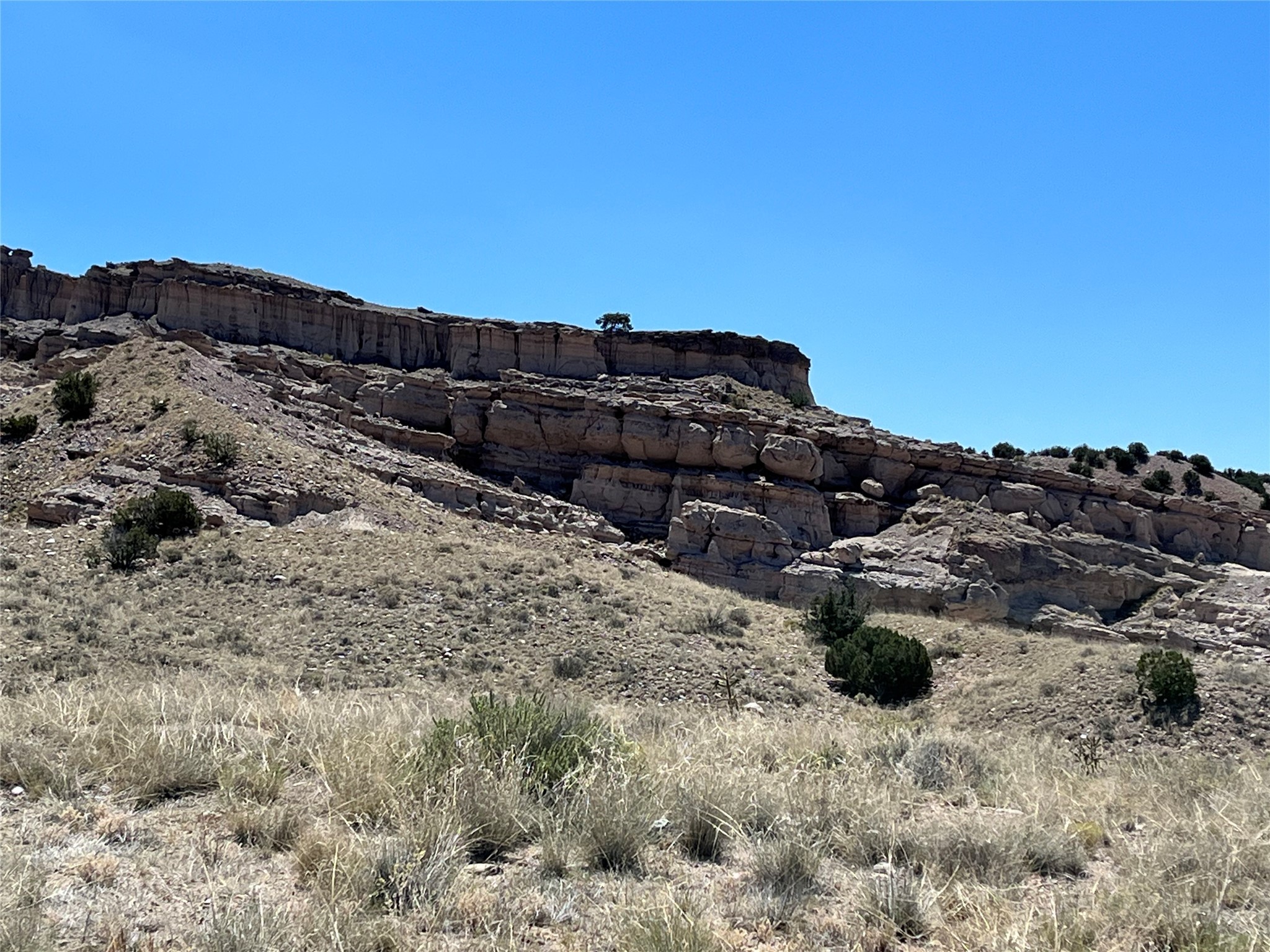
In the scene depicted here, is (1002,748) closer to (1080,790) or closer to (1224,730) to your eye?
(1080,790)

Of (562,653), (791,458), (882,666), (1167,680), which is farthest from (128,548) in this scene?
(791,458)

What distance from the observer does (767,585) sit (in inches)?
1320

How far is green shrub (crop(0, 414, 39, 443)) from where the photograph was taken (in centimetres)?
2914

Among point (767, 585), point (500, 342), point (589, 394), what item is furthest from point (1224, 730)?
point (500, 342)

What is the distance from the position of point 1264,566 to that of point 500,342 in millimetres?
35780

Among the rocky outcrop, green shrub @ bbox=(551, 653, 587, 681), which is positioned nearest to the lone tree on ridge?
the rocky outcrop

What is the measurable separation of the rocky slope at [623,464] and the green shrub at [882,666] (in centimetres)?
1152

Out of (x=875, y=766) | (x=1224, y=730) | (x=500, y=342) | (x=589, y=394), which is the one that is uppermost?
(x=500, y=342)

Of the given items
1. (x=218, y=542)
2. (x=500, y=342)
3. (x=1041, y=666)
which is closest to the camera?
(x=1041, y=666)

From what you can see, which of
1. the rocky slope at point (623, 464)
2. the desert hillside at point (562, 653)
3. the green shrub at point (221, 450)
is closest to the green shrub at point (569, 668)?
the desert hillside at point (562, 653)

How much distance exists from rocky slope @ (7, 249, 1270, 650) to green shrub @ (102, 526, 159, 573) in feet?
13.3

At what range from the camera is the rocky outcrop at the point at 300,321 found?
42.8 metres

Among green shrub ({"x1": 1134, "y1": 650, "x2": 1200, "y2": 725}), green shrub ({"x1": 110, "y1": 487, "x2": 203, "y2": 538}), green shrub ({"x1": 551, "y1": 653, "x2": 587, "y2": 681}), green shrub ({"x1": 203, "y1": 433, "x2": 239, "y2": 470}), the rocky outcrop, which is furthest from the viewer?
the rocky outcrop

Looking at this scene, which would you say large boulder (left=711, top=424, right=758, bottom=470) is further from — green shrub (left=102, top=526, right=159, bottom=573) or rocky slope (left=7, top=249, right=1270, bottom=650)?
green shrub (left=102, top=526, right=159, bottom=573)
